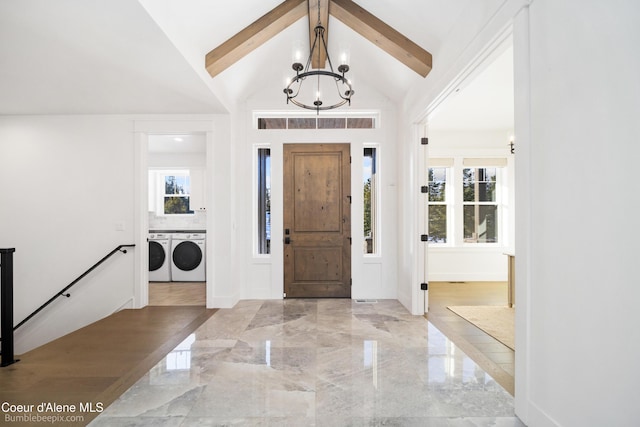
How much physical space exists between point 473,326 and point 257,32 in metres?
3.78

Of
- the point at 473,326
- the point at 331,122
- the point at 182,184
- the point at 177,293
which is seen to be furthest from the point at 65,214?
the point at 473,326

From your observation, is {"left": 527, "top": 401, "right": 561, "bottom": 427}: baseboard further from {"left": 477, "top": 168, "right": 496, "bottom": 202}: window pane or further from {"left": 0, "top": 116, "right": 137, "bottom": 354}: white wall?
{"left": 477, "top": 168, "right": 496, "bottom": 202}: window pane

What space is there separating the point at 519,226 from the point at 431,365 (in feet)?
4.27

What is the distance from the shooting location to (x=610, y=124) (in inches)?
48.0

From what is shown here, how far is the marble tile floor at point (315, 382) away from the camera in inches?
70.3

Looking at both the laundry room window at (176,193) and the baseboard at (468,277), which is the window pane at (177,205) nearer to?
the laundry room window at (176,193)

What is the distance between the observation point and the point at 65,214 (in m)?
3.95

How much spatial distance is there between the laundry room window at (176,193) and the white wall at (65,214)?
2737mm

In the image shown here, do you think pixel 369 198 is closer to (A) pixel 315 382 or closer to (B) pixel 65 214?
(A) pixel 315 382

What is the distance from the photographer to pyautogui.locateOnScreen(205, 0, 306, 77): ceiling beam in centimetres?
308

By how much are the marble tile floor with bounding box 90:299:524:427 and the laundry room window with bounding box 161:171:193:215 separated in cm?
411

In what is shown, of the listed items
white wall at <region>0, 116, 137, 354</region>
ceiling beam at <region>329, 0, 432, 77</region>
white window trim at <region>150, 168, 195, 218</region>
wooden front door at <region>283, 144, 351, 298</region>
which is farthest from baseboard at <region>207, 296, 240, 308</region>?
ceiling beam at <region>329, 0, 432, 77</region>

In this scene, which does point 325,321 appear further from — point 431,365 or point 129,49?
point 129,49

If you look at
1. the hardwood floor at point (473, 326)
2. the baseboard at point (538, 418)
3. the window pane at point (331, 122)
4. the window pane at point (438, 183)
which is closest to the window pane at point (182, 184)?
the window pane at point (331, 122)
